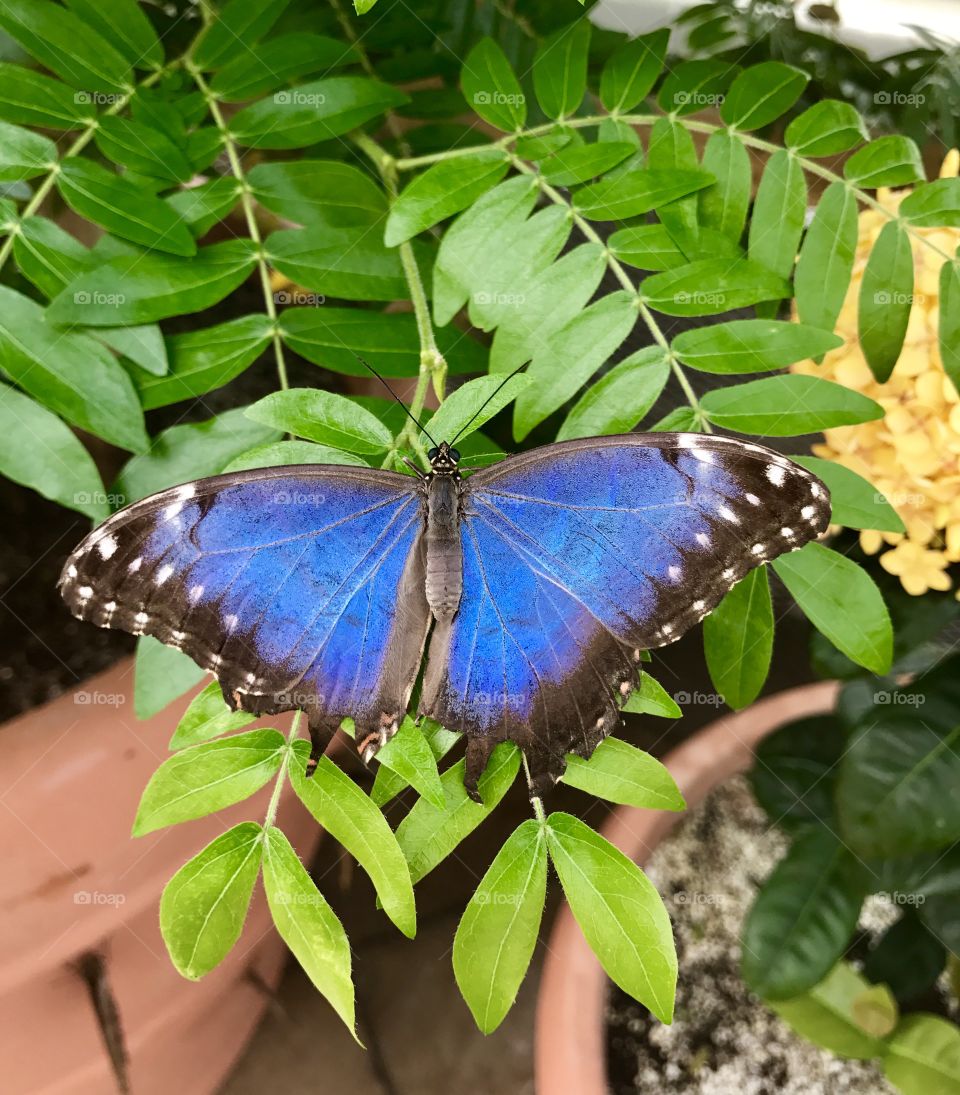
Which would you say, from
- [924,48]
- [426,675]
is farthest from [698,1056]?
[924,48]

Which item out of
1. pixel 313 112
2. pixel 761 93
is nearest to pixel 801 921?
pixel 761 93

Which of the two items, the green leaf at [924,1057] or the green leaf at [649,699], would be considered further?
the green leaf at [924,1057]

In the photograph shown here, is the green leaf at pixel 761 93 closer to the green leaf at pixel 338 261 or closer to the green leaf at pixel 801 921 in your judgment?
the green leaf at pixel 338 261

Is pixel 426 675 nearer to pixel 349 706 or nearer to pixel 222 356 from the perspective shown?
pixel 349 706

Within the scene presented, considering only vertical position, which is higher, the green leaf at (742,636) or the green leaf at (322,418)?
the green leaf at (322,418)

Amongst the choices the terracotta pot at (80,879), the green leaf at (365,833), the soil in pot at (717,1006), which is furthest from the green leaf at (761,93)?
the soil in pot at (717,1006)

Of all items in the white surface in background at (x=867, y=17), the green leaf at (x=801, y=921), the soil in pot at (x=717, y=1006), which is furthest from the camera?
the white surface in background at (x=867, y=17)

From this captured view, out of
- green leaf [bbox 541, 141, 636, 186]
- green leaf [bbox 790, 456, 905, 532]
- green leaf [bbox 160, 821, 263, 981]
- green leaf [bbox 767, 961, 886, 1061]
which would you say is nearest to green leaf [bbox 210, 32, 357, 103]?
green leaf [bbox 541, 141, 636, 186]
